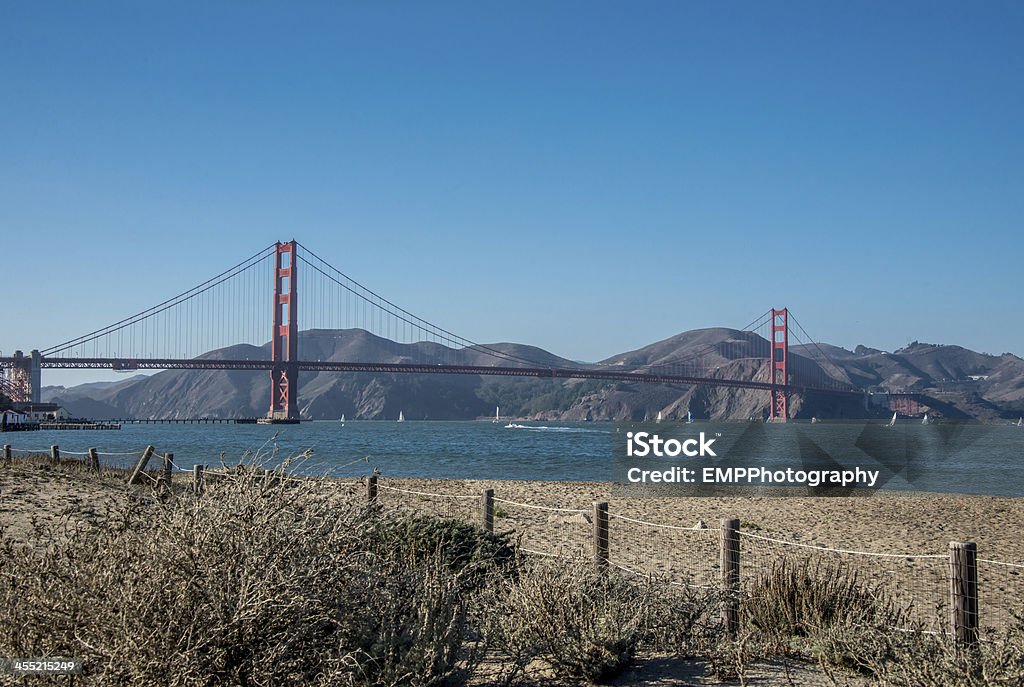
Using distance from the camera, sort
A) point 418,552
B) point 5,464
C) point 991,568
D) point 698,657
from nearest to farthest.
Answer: point 698,657, point 418,552, point 991,568, point 5,464

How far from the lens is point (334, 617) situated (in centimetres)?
384

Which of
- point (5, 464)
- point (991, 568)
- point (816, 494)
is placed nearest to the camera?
point (991, 568)

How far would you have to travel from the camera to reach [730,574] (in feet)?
20.2

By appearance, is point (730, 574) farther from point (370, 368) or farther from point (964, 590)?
point (370, 368)

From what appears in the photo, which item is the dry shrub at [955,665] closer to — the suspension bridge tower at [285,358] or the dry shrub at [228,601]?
the dry shrub at [228,601]

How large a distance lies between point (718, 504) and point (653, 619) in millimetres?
12526

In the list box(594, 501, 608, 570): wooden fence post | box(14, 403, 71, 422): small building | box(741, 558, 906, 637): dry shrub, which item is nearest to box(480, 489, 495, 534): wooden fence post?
box(594, 501, 608, 570): wooden fence post

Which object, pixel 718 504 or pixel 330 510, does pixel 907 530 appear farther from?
pixel 330 510

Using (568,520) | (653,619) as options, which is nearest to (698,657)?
(653,619)

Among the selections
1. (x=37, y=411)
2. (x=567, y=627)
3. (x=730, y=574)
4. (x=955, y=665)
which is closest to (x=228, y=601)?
(x=567, y=627)

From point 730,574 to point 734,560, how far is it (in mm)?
135

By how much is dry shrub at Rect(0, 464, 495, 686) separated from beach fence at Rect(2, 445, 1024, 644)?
28cm

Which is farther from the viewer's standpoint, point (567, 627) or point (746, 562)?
point (746, 562)

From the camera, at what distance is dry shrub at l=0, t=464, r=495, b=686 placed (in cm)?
342
